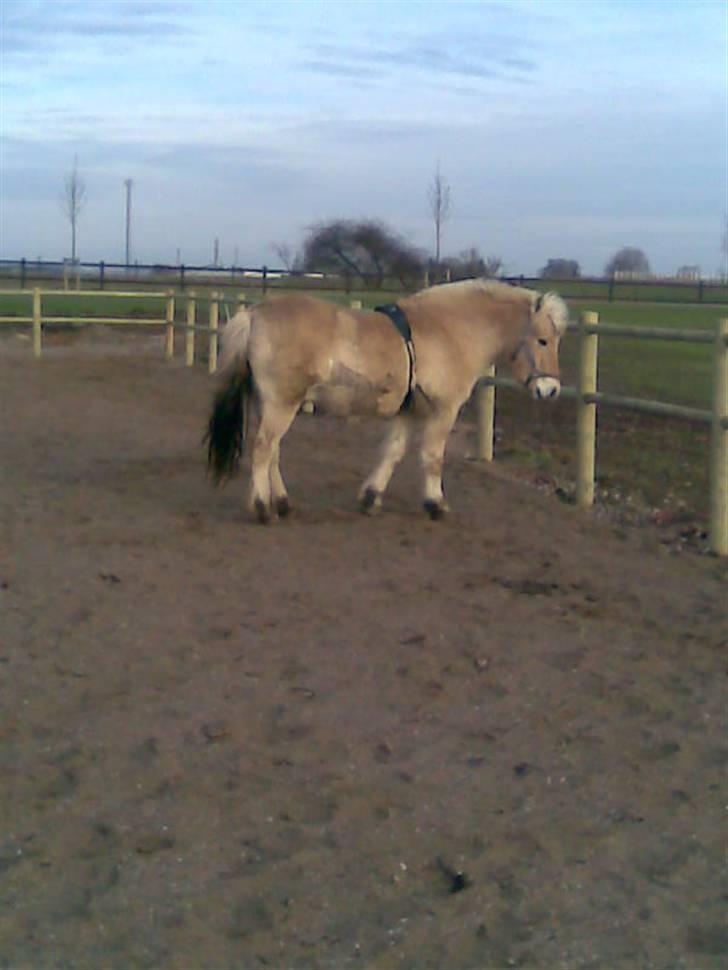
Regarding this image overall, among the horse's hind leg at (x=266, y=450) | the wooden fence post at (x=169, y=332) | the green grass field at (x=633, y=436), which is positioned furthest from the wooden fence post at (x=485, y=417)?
the wooden fence post at (x=169, y=332)

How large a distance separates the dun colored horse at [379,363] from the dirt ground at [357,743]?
42 cm

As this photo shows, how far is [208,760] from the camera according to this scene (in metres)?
3.96

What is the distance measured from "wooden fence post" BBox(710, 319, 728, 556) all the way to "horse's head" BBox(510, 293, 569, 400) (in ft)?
3.57

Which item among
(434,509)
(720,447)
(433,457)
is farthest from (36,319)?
(720,447)

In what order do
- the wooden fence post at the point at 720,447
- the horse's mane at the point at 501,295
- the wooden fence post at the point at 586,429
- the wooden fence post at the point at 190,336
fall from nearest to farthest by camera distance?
the wooden fence post at the point at 720,447 < the horse's mane at the point at 501,295 < the wooden fence post at the point at 586,429 < the wooden fence post at the point at 190,336

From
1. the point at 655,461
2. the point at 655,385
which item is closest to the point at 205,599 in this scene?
the point at 655,461

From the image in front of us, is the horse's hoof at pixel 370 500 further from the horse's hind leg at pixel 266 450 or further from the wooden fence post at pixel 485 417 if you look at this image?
the wooden fence post at pixel 485 417

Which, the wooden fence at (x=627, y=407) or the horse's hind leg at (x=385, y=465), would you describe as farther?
the horse's hind leg at (x=385, y=465)

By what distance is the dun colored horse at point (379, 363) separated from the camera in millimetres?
7145

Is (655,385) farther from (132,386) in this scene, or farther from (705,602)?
(705,602)

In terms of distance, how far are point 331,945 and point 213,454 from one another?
4765 mm

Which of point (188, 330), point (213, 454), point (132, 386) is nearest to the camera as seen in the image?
point (213, 454)

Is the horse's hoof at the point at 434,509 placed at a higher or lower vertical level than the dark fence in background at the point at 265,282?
lower

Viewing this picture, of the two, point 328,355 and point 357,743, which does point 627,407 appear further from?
point 357,743
